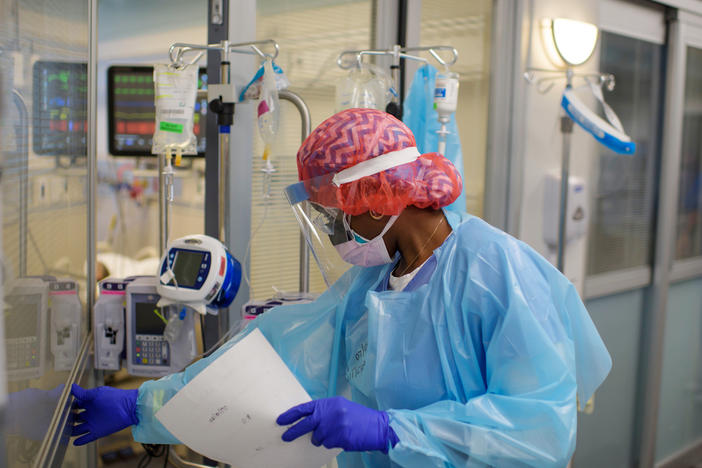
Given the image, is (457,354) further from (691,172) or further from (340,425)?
(691,172)

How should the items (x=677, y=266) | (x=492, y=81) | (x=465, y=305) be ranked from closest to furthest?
1. (x=465, y=305)
2. (x=492, y=81)
3. (x=677, y=266)

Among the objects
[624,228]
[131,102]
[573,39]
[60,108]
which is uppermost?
[573,39]

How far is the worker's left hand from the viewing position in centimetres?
112

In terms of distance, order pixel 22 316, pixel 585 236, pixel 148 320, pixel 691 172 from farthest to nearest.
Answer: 1. pixel 691 172
2. pixel 585 236
3. pixel 148 320
4. pixel 22 316

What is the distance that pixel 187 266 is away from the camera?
65.1 inches

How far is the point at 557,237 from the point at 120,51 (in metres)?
2.88

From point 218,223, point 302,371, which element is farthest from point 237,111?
point 302,371

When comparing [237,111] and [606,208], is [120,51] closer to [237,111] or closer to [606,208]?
[237,111]

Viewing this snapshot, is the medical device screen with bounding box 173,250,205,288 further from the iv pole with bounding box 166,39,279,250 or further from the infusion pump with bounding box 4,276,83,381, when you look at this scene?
the infusion pump with bounding box 4,276,83,381

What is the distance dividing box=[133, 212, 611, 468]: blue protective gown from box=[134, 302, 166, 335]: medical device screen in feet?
1.18

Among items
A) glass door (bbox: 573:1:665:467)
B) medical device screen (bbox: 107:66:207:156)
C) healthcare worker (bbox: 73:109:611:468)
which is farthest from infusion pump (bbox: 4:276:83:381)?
glass door (bbox: 573:1:665:467)

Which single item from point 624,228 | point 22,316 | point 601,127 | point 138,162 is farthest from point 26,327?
point 138,162

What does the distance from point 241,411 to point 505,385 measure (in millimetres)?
474

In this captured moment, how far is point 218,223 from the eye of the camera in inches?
72.8
